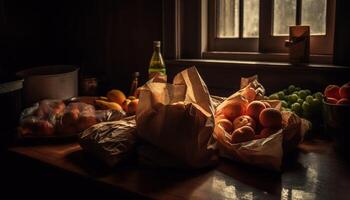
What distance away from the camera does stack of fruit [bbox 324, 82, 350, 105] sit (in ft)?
3.01

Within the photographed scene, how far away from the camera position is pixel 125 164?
36.3 inches

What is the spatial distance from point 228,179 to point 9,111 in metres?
0.71

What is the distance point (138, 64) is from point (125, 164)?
0.99 m

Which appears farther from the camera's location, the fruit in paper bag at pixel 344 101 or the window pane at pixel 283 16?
the window pane at pixel 283 16

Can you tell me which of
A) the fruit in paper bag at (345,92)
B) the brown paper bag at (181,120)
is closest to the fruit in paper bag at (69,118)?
the brown paper bag at (181,120)

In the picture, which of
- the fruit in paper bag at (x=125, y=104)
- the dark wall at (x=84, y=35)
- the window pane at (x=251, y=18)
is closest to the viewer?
the fruit in paper bag at (x=125, y=104)

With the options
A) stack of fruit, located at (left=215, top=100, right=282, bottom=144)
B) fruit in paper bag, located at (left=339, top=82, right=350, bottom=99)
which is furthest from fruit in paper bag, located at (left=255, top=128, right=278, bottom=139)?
fruit in paper bag, located at (left=339, top=82, right=350, bottom=99)

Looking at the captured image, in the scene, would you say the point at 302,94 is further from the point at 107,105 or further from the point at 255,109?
the point at 107,105

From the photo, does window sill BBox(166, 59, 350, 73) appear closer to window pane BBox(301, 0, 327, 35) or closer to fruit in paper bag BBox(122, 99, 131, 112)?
window pane BBox(301, 0, 327, 35)

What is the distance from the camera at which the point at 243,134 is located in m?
0.87

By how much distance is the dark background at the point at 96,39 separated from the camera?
1.57 meters

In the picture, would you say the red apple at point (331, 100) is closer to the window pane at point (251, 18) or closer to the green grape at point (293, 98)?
the green grape at point (293, 98)

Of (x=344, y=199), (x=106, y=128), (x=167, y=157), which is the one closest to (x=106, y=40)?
(x=106, y=128)

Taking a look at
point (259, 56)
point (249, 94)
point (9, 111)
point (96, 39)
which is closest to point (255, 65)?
point (259, 56)
